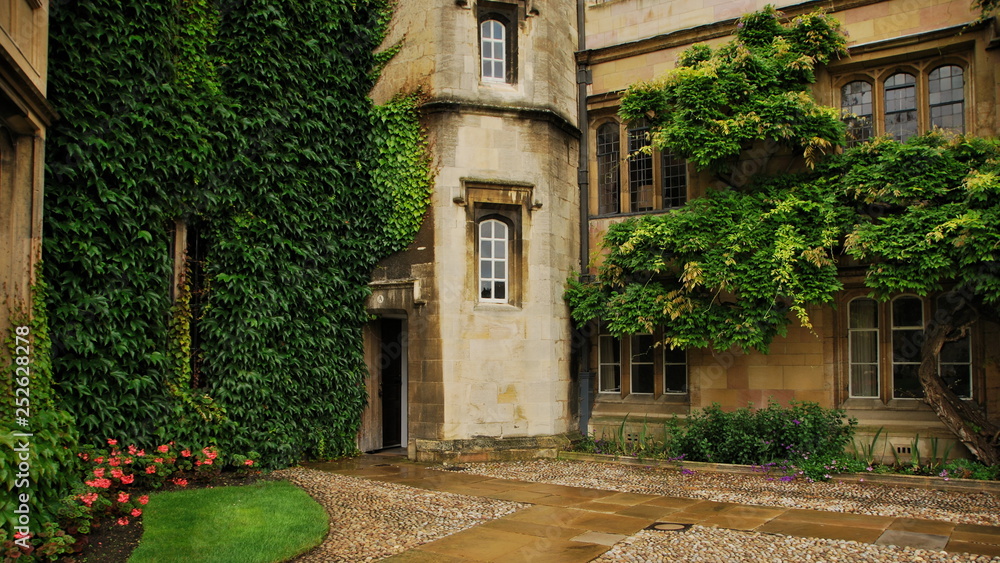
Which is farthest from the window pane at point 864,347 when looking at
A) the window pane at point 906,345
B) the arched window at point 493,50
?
the arched window at point 493,50

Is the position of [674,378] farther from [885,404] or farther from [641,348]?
[885,404]

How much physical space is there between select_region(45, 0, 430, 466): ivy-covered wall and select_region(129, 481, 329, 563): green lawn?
69.0 inches

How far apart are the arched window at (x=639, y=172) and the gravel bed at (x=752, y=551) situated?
7037 mm

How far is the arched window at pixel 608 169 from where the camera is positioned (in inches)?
509

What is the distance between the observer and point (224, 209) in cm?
1020

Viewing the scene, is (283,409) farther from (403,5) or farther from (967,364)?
(967,364)

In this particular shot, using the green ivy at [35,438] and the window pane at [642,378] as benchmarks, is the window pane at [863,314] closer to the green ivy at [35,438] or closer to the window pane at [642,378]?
the window pane at [642,378]

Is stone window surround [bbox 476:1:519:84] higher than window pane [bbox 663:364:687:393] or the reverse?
higher

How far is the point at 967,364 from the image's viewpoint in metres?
10.2

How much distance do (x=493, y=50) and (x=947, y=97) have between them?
6.85 metres

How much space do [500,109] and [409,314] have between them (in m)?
3.54

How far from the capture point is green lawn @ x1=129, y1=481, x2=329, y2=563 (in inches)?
233

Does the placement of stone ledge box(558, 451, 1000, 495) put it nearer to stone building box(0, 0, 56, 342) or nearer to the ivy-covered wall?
the ivy-covered wall

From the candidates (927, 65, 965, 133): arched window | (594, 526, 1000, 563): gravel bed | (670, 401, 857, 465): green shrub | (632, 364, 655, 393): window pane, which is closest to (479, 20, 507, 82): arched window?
(632, 364, 655, 393): window pane
